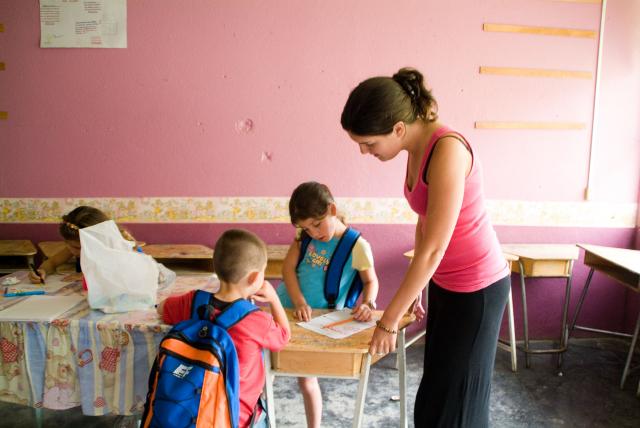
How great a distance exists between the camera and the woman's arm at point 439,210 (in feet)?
4.25

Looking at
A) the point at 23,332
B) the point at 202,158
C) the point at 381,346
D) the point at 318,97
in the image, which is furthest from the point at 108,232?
the point at 318,97

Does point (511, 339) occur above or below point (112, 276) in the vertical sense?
below

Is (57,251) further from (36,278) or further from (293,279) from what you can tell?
(293,279)

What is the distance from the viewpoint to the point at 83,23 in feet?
10.8

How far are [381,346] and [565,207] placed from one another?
8.83 ft

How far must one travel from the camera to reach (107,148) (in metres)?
3.39

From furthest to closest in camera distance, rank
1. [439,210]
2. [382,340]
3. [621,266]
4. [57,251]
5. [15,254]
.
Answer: [15,254] → [57,251] → [621,266] → [382,340] → [439,210]

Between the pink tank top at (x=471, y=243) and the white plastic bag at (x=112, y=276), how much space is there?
3.48ft

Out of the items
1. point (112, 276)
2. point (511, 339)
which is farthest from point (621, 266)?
point (112, 276)

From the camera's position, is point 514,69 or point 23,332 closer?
point 23,332

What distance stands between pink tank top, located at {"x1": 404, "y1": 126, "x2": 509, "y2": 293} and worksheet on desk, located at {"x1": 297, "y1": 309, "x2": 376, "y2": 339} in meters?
0.38

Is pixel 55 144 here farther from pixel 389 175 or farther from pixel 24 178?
pixel 389 175

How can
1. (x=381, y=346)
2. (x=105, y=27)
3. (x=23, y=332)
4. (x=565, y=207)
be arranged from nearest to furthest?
(x=381, y=346), (x=23, y=332), (x=105, y=27), (x=565, y=207)

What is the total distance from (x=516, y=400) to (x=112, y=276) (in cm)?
227
